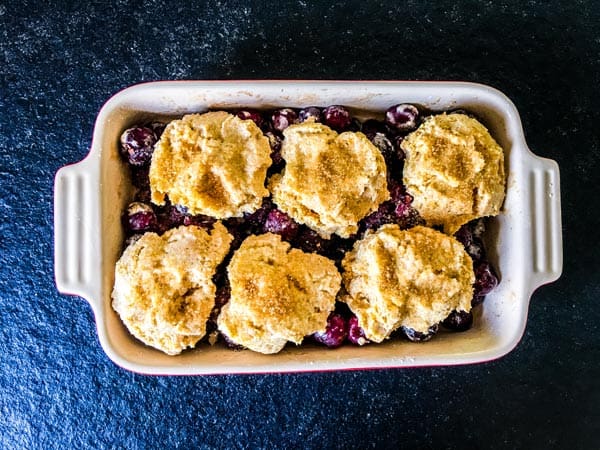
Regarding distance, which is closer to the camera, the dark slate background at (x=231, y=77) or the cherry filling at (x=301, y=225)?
the cherry filling at (x=301, y=225)

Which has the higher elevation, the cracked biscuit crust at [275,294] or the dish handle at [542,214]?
the dish handle at [542,214]

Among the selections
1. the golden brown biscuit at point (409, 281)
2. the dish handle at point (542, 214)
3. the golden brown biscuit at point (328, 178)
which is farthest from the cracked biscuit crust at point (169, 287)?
the dish handle at point (542, 214)

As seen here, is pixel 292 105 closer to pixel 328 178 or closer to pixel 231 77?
pixel 328 178

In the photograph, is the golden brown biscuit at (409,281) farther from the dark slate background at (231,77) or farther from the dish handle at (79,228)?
the dish handle at (79,228)

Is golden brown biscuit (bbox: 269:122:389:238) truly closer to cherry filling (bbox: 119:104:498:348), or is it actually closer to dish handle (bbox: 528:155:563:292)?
cherry filling (bbox: 119:104:498:348)

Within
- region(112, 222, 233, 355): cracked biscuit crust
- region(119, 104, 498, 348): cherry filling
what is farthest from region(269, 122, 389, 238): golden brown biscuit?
region(112, 222, 233, 355): cracked biscuit crust

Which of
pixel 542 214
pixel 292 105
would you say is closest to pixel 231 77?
pixel 292 105
